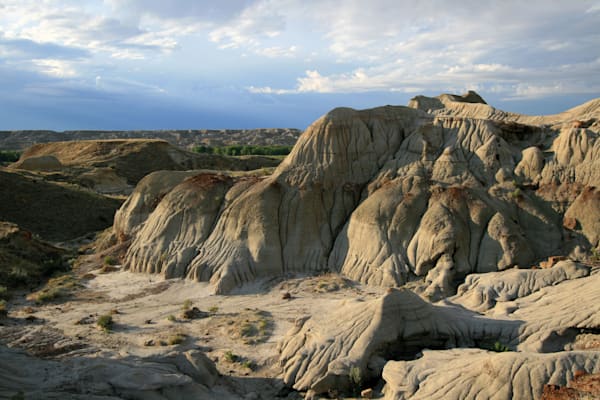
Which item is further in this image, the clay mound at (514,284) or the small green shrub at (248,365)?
the clay mound at (514,284)

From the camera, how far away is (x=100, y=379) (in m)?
11.8

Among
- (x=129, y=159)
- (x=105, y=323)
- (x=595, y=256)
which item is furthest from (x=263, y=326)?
(x=129, y=159)

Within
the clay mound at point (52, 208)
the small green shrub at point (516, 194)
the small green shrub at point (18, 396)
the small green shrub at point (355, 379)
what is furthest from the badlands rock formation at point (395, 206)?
the small green shrub at point (18, 396)

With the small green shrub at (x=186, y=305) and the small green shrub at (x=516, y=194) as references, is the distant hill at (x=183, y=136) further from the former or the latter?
the small green shrub at (x=186, y=305)

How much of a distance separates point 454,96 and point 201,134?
4018 inches

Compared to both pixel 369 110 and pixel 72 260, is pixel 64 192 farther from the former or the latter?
pixel 369 110

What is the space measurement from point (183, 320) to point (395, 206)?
397 inches

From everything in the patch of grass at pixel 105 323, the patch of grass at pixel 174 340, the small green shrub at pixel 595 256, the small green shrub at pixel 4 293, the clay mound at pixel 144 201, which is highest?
the clay mound at pixel 144 201

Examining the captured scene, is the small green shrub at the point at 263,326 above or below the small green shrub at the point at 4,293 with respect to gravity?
below

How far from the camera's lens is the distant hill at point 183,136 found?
11722 centimetres

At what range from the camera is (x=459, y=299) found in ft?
60.4

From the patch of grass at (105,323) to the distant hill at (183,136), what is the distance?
98.0 metres

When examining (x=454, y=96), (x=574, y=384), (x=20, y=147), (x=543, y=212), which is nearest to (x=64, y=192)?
(x=454, y=96)

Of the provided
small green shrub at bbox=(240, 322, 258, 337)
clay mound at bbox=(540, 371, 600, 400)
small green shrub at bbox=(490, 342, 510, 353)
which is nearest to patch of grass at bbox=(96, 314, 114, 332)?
small green shrub at bbox=(240, 322, 258, 337)
